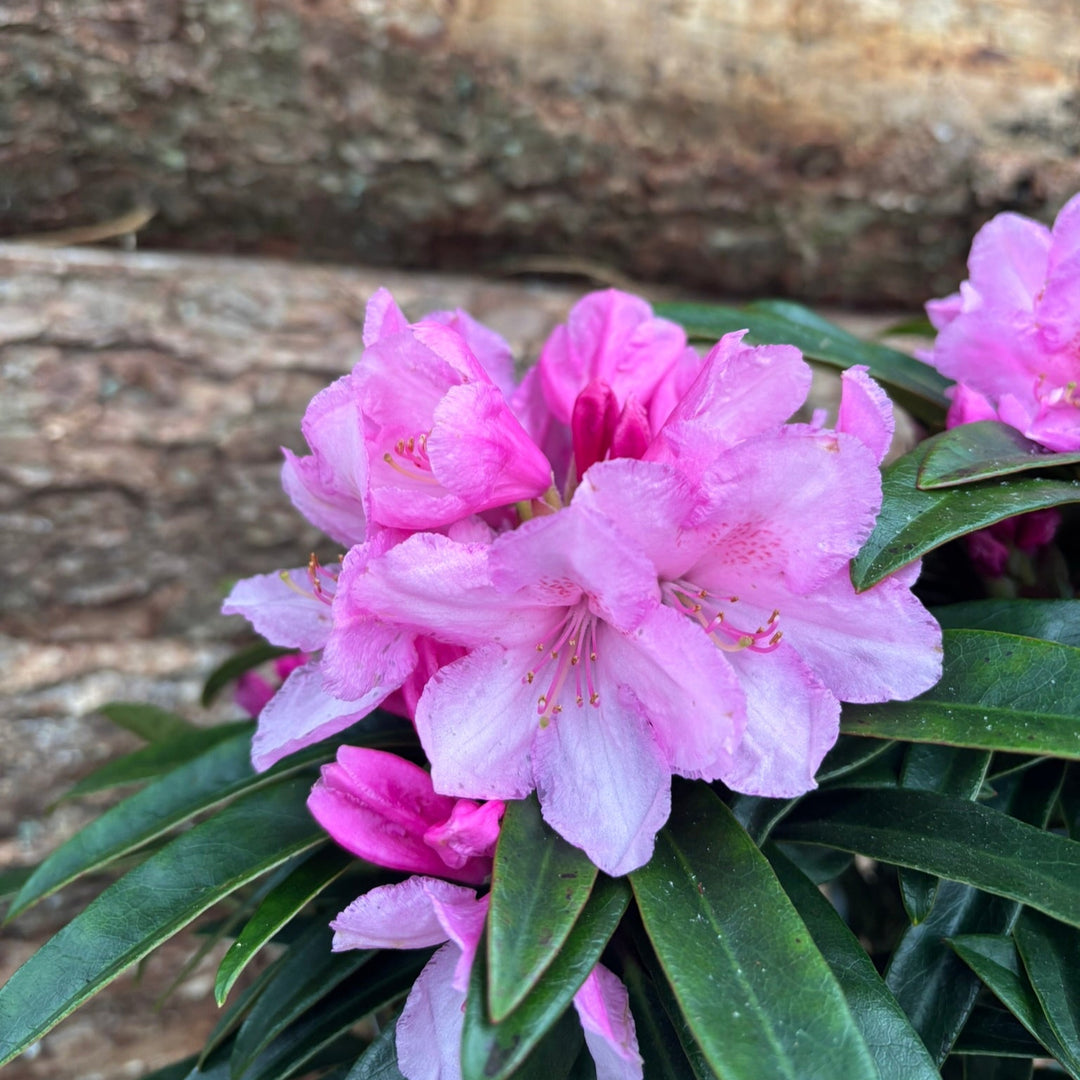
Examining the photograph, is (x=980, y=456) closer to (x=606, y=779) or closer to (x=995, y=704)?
(x=995, y=704)

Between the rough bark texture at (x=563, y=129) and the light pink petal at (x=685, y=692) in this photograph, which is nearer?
the light pink petal at (x=685, y=692)

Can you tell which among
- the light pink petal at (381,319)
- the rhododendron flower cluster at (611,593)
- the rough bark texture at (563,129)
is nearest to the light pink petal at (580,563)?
the rhododendron flower cluster at (611,593)

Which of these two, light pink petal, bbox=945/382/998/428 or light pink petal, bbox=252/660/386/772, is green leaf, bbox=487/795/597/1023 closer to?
light pink petal, bbox=252/660/386/772

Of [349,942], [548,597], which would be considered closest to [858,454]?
[548,597]

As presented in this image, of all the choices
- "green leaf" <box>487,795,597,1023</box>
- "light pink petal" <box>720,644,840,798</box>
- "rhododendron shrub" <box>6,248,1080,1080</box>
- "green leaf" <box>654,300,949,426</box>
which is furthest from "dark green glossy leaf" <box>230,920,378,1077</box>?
"green leaf" <box>654,300,949,426</box>

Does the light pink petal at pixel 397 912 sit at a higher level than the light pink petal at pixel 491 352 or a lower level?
lower

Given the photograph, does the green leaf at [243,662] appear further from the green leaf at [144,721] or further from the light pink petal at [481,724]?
the light pink petal at [481,724]

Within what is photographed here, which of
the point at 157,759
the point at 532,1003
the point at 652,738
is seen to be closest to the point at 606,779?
the point at 652,738

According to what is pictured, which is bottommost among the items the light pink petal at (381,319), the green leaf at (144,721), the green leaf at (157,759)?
the green leaf at (144,721)
